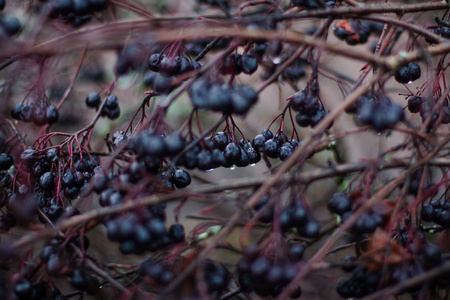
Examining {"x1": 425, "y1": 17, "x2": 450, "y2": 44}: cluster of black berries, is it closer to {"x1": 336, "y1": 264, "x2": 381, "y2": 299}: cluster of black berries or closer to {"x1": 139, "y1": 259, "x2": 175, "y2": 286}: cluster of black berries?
{"x1": 336, "y1": 264, "x2": 381, "y2": 299}: cluster of black berries

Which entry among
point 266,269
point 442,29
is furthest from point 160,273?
point 442,29

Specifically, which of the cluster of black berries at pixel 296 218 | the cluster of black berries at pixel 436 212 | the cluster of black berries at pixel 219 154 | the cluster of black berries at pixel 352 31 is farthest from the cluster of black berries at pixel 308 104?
the cluster of black berries at pixel 352 31

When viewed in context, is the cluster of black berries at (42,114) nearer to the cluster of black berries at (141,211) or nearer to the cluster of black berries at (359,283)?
the cluster of black berries at (141,211)

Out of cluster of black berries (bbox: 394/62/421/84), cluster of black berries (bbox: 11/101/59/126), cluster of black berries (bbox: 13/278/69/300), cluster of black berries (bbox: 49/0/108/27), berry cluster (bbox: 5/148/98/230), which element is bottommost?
cluster of black berries (bbox: 13/278/69/300)

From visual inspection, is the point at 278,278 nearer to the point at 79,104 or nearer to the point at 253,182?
the point at 253,182

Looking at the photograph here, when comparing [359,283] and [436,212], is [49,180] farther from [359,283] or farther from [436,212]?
[436,212]

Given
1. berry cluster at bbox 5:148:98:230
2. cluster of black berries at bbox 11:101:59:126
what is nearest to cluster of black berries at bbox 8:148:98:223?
berry cluster at bbox 5:148:98:230
